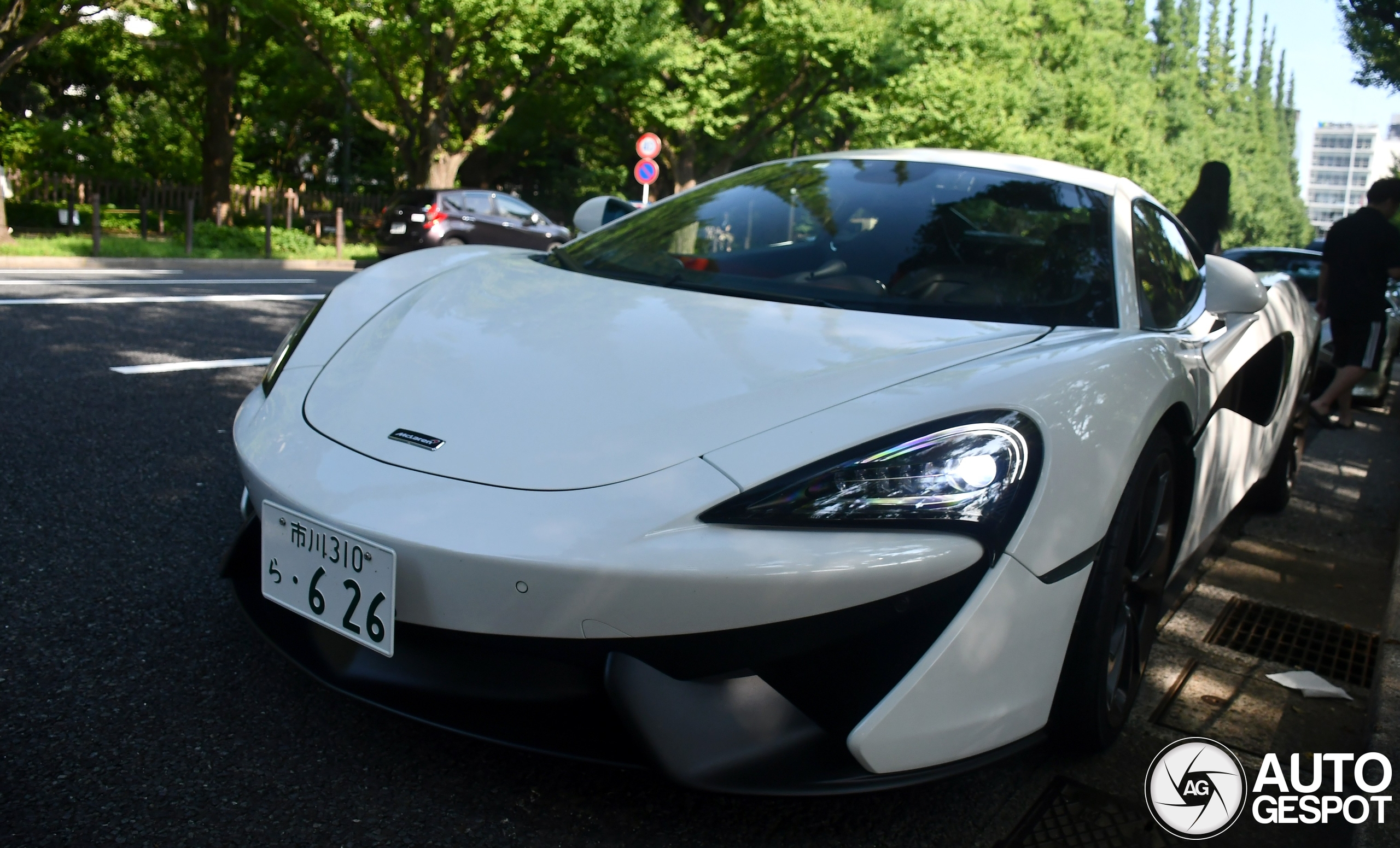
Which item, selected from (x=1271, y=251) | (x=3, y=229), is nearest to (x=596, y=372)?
(x=1271, y=251)

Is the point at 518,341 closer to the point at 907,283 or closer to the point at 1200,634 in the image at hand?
the point at 907,283

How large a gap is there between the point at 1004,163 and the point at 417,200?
1499cm

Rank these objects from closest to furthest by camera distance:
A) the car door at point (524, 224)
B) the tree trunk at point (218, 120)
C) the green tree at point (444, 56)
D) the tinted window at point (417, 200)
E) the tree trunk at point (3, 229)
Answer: the tree trunk at point (3, 229), the tinted window at point (417, 200), the car door at point (524, 224), the green tree at point (444, 56), the tree trunk at point (218, 120)

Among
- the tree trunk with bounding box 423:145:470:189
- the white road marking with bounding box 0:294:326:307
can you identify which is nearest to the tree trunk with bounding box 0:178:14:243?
the white road marking with bounding box 0:294:326:307

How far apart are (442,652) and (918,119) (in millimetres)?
28806

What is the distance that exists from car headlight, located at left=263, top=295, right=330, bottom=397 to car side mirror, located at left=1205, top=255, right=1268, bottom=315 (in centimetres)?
225

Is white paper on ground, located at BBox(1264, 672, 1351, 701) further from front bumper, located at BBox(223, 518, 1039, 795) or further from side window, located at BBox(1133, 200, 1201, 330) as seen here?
front bumper, located at BBox(223, 518, 1039, 795)

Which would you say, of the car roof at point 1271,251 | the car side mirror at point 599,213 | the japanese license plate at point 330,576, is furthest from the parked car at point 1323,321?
the japanese license plate at point 330,576

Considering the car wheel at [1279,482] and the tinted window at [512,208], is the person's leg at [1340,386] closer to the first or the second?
the car wheel at [1279,482]

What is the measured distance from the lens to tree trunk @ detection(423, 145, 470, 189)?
21.3m

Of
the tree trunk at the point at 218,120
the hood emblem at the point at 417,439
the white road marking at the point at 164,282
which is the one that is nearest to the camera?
the hood emblem at the point at 417,439

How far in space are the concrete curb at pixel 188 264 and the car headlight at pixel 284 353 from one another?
37.9 feet

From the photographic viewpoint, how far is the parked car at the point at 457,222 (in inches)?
655

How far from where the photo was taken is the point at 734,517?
171 centimetres
